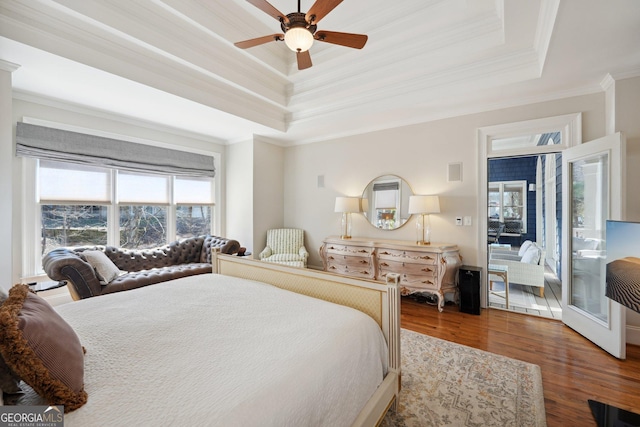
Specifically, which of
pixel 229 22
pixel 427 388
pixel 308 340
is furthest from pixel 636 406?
pixel 229 22

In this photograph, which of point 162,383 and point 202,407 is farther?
point 162,383

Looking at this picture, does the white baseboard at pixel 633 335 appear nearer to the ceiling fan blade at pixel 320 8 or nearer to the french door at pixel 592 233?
the french door at pixel 592 233

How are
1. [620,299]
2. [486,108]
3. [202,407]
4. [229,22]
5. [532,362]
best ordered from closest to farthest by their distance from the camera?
→ [202,407] → [620,299] → [532,362] → [229,22] → [486,108]

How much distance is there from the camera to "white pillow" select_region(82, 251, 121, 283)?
3.06 m

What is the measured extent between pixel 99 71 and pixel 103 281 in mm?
2272

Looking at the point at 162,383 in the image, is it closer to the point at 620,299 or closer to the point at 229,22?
A: the point at 620,299

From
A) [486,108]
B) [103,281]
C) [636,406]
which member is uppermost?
[486,108]

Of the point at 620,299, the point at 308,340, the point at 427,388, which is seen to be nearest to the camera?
the point at 308,340

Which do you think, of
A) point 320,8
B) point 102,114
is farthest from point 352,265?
point 102,114

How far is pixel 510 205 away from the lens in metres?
5.88

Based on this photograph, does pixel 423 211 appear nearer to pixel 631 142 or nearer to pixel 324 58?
pixel 631 142

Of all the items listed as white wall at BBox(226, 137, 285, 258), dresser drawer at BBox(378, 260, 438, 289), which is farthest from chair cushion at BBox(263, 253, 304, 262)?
dresser drawer at BBox(378, 260, 438, 289)

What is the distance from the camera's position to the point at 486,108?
348 centimetres

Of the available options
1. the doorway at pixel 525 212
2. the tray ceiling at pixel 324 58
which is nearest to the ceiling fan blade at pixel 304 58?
the tray ceiling at pixel 324 58
